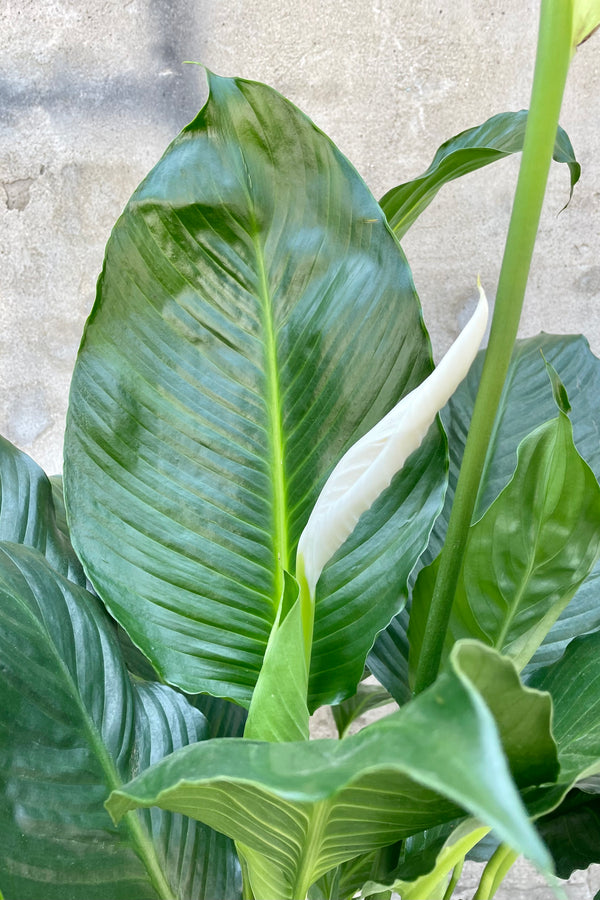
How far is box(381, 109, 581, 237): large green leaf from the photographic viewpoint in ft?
1.43

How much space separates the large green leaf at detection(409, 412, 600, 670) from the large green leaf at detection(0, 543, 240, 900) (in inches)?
6.3

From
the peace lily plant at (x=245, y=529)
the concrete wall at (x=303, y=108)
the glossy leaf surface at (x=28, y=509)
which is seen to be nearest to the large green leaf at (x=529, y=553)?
the peace lily plant at (x=245, y=529)

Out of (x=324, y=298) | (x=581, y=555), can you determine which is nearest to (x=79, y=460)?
(x=324, y=298)

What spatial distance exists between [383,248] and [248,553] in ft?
0.59

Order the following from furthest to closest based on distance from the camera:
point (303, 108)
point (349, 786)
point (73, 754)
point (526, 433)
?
point (303, 108) < point (526, 433) < point (73, 754) < point (349, 786)

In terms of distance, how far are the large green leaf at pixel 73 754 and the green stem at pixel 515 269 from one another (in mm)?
166

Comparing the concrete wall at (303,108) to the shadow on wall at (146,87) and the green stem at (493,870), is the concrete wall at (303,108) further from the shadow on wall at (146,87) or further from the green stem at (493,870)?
the green stem at (493,870)

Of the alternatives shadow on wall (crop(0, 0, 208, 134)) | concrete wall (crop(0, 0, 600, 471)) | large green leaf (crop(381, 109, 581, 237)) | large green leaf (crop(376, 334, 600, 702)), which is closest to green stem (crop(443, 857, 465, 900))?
large green leaf (crop(376, 334, 600, 702))

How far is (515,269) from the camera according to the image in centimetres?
28

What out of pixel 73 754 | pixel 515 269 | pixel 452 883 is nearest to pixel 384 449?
pixel 515 269

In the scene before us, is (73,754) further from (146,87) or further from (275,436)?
(146,87)

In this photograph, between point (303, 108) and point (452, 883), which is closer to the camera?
point (452, 883)

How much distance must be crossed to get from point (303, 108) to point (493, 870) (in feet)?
2.22

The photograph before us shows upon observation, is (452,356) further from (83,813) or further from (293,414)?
(83,813)
